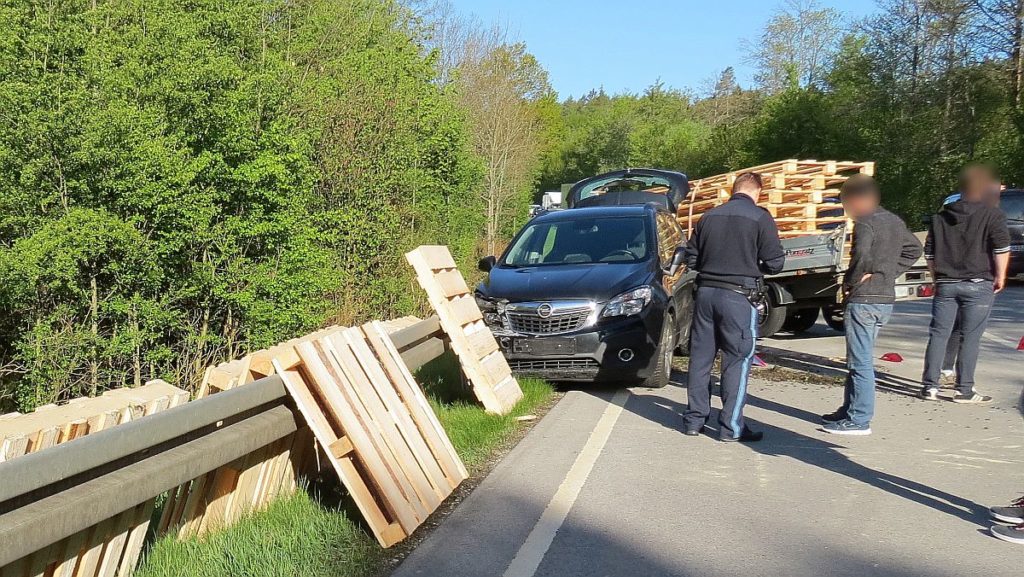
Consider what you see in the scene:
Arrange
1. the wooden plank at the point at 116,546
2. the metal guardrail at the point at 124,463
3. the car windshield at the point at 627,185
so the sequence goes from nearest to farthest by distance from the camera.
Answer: the metal guardrail at the point at 124,463, the wooden plank at the point at 116,546, the car windshield at the point at 627,185

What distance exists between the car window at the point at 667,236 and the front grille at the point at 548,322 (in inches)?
53.6

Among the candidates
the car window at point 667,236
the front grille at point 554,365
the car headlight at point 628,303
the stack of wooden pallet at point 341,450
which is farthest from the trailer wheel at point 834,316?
the stack of wooden pallet at point 341,450

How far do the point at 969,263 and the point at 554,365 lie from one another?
395 centimetres

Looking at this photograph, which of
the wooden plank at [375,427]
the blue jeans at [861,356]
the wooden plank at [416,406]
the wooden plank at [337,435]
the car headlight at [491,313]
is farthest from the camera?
the car headlight at [491,313]

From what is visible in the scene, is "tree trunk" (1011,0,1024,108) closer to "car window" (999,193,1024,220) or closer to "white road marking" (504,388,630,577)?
"car window" (999,193,1024,220)

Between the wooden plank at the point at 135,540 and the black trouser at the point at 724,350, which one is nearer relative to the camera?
the wooden plank at the point at 135,540

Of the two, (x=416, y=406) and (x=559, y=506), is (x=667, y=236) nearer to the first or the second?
(x=416, y=406)

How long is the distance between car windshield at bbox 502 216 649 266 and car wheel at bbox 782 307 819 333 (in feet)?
14.6

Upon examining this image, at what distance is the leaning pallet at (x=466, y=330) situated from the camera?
786 cm

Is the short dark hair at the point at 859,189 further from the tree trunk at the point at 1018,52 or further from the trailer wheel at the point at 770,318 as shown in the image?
the tree trunk at the point at 1018,52

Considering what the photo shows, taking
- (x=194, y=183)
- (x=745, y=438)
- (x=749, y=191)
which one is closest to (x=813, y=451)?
(x=745, y=438)

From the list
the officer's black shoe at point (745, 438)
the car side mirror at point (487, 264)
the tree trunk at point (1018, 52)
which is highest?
the tree trunk at point (1018, 52)

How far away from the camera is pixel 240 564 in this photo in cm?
434

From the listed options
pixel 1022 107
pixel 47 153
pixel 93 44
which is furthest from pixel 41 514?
pixel 1022 107
